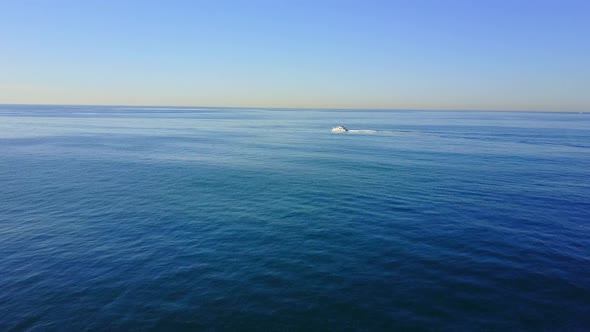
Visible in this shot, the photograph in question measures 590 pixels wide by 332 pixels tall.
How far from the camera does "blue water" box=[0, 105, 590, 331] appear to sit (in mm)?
25438

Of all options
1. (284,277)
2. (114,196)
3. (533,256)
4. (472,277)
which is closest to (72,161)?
(114,196)

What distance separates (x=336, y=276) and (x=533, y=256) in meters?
22.1

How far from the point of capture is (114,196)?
180ft

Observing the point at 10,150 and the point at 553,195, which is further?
the point at 10,150

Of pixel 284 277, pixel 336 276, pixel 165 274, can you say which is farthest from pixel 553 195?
pixel 165 274

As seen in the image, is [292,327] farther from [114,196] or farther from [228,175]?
[228,175]

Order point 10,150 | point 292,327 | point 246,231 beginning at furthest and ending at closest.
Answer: point 10,150
point 246,231
point 292,327

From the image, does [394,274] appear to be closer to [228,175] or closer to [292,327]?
[292,327]

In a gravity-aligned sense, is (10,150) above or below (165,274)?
above

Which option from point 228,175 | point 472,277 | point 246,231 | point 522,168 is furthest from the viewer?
point 522,168

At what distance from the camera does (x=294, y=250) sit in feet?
119

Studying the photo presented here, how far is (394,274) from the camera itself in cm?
3097

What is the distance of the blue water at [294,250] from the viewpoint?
83.5ft

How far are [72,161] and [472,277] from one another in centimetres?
9173
